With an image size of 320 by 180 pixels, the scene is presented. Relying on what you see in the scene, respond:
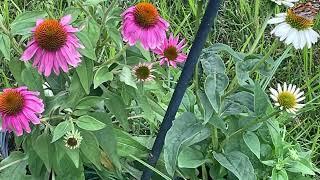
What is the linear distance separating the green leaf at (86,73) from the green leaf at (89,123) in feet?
0.14

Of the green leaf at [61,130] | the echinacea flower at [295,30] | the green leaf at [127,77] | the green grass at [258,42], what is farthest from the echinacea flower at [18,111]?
the green grass at [258,42]

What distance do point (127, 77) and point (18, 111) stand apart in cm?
18

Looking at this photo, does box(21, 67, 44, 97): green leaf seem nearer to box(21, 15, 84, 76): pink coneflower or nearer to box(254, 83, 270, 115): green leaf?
box(21, 15, 84, 76): pink coneflower

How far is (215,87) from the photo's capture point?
1113 mm

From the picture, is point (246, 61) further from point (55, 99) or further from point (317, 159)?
point (317, 159)

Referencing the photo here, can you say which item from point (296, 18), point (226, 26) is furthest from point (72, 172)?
point (226, 26)

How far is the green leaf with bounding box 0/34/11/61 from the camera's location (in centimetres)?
107

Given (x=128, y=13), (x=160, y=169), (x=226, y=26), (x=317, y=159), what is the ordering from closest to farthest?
A: (x=128, y=13)
(x=160, y=169)
(x=317, y=159)
(x=226, y=26)

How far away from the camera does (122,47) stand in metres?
1.14

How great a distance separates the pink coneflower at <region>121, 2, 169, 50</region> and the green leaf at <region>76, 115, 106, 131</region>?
0.44 ft

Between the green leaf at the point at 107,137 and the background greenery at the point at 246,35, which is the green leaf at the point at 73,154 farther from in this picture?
the background greenery at the point at 246,35

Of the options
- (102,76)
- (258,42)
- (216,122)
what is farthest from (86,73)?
(258,42)

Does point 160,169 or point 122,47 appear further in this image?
point 160,169

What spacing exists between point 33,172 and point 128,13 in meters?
0.33
